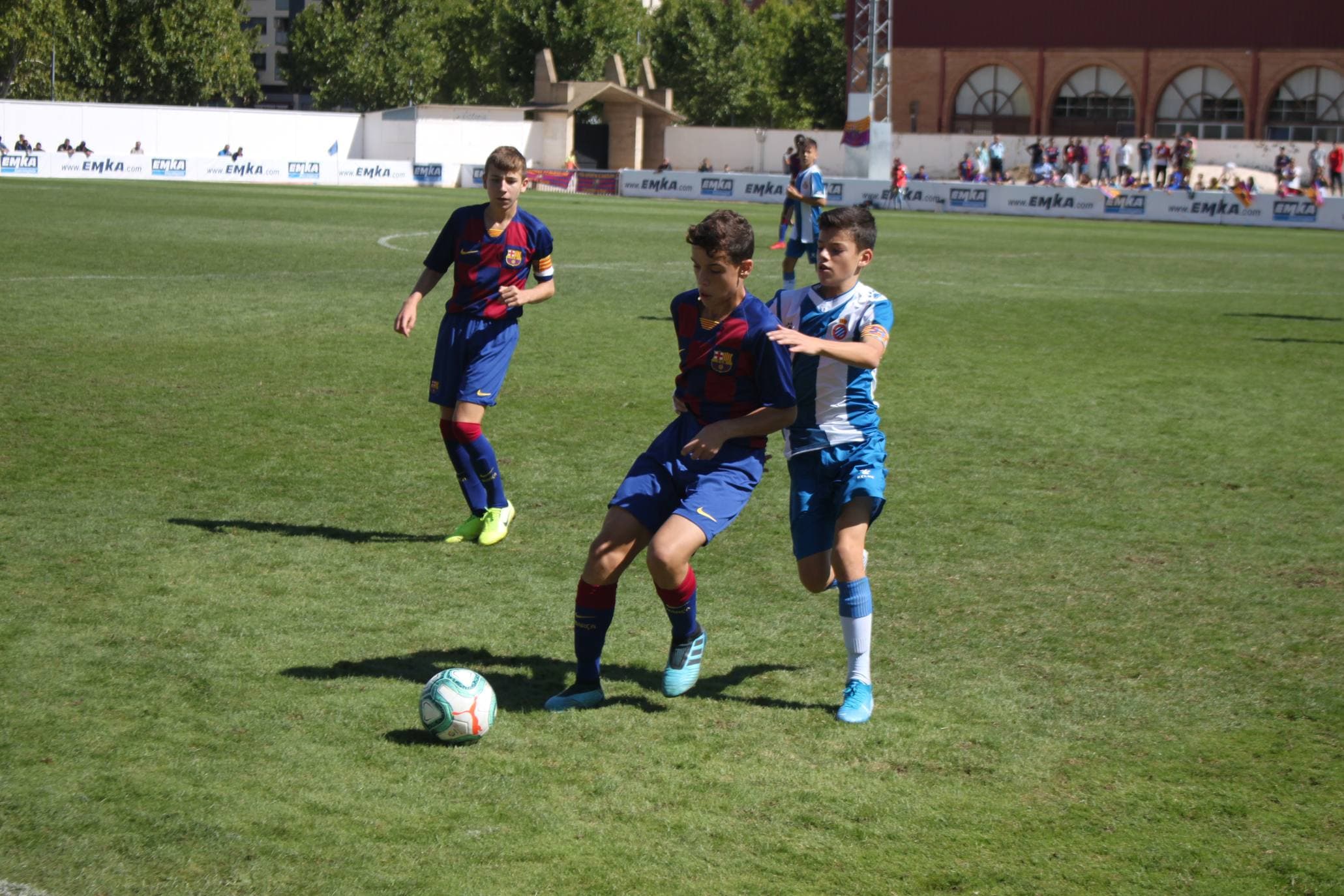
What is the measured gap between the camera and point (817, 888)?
386 centimetres

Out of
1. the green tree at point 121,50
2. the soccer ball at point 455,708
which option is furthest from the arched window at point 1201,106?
the soccer ball at point 455,708

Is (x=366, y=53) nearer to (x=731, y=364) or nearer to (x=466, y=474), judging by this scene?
(x=466, y=474)

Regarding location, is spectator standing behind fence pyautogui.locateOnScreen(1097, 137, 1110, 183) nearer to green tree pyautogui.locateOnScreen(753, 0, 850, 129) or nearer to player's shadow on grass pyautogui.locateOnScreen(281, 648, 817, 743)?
green tree pyautogui.locateOnScreen(753, 0, 850, 129)

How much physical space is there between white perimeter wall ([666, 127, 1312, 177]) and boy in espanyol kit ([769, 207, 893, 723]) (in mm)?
58792

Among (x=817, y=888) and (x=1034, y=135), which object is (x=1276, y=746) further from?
(x=1034, y=135)

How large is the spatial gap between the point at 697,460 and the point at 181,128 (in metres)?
59.4

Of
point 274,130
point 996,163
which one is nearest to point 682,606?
point 996,163

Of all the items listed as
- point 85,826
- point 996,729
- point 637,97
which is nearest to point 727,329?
point 996,729

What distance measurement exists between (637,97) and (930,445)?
206 feet

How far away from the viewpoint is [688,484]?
5.26 metres

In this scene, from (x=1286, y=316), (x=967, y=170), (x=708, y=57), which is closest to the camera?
(x=1286, y=316)

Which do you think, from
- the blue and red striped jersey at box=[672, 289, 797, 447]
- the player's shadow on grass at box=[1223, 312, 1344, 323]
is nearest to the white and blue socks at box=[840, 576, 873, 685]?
the blue and red striped jersey at box=[672, 289, 797, 447]

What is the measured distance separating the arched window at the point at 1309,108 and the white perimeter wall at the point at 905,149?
5215 millimetres

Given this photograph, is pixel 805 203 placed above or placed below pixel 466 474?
above
